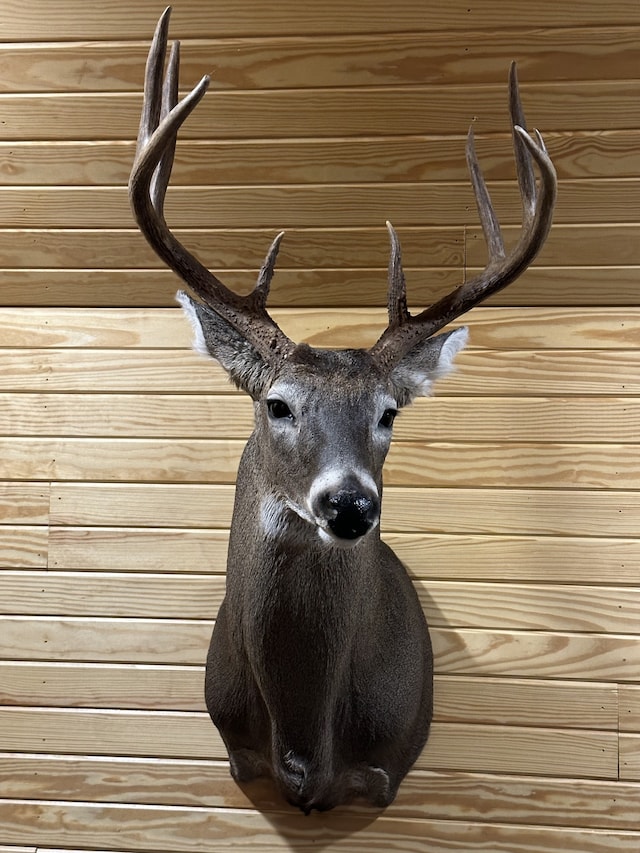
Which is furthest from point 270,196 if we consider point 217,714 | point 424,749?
point 424,749

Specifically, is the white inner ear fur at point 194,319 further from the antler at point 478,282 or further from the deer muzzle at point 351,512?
the deer muzzle at point 351,512

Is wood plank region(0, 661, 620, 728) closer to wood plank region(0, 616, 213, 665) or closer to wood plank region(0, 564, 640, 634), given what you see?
wood plank region(0, 616, 213, 665)

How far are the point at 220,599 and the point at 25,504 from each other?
2.15ft

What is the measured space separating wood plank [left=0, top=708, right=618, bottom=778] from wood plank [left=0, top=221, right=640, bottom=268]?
4.06ft

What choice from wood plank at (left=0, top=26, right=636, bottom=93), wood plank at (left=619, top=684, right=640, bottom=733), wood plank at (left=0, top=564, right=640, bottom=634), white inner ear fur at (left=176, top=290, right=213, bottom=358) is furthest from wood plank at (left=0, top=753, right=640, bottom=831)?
wood plank at (left=0, top=26, right=636, bottom=93)

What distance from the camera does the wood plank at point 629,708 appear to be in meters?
2.55

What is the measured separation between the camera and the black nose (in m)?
1.72

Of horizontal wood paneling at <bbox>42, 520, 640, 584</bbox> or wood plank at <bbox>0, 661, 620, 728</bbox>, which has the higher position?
horizontal wood paneling at <bbox>42, 520, 640, 584</bbox>

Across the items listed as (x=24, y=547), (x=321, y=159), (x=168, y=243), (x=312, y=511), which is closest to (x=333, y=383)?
(x=312, y=511)

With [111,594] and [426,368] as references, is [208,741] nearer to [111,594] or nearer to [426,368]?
[111,594]

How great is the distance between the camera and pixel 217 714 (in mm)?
2379

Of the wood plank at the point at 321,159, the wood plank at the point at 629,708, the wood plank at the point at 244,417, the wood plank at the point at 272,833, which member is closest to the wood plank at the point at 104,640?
the wood plank at the point at 272,833

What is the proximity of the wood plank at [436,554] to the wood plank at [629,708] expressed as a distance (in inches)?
11.4

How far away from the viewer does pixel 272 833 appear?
8.36 feet
